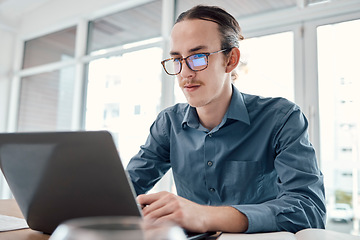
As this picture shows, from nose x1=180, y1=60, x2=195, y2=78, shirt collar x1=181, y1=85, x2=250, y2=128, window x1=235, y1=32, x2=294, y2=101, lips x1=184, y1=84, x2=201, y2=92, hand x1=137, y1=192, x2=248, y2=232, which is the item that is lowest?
hand x1=137, y1=192, x2=248, y2=232

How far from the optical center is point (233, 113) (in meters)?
1.26

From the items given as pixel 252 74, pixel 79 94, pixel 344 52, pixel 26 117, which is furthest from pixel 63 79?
pixel 344 52

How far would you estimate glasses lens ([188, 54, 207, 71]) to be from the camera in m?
1.27

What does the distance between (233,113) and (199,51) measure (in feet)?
0.93

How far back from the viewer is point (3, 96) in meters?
5.03

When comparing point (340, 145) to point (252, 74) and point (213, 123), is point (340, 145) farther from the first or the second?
point (213, 123)

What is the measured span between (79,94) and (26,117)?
1.31 m

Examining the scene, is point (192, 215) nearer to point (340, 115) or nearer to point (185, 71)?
point (185, 71)

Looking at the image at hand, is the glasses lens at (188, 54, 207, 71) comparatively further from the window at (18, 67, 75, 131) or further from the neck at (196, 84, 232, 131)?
the window at (18, 67, 75, 131)

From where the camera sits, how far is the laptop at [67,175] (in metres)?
0.57

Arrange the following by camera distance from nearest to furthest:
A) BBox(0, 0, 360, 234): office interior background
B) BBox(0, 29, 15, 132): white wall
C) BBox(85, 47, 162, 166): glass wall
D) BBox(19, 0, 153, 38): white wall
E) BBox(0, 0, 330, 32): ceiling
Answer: BBox(0, 0, 360, 234): office interior background
BBox(0, 0, 330, 32): ceiling
BBox(85, 47, 162, 166): glass wall
BBox(19, 0, 153, 38): white wall
BBox(0, 29, 15, 132): white wall

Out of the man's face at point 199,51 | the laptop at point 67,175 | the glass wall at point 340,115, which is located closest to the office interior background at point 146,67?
the glass wall at point 340,115

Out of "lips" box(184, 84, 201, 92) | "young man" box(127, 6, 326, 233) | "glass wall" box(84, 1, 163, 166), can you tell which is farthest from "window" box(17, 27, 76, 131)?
"lips" box(184, 84, 201, 92)

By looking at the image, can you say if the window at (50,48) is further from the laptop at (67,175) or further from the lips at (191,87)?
the laptop at (67,175)
